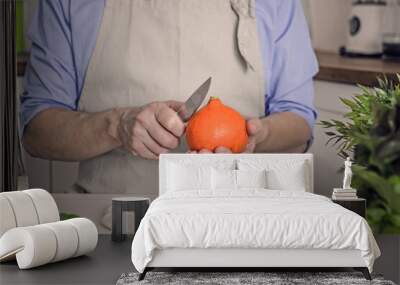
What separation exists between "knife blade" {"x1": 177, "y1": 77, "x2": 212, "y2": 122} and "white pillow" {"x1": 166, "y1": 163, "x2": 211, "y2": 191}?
668 mm

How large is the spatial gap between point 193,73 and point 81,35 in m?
0.81

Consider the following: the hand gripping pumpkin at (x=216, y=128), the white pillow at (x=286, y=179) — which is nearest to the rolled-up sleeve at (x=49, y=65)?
the hand gripping pumpkin at (x=216, y=128)

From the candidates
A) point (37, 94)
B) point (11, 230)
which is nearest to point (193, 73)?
point (37, 94)

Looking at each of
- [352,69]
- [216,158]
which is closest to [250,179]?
[216,158]

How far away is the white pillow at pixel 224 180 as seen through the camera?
3.75 meters

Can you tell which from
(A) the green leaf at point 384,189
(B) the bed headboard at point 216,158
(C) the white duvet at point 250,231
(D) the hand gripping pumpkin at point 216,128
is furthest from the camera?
(D) the hand gripping pumpkin at point 216,128

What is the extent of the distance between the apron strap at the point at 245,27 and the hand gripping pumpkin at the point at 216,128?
1.42 feet

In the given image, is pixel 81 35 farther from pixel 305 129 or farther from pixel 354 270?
pixel 354 270

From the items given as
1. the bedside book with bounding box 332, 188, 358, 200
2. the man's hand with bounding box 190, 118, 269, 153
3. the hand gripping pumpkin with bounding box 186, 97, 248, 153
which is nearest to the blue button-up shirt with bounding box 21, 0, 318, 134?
the man's hand with bounding box 190, 118, 269, 153

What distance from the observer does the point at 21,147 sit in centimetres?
453

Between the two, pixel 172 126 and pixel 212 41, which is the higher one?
pixel 212 41

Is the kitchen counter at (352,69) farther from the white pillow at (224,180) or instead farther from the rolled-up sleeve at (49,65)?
the rolled-up sleeve at (49,65)

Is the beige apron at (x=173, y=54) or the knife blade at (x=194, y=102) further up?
the beige apron at (x=173, y=54)

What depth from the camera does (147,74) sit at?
4.46 m
